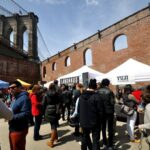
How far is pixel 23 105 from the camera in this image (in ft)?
12.5

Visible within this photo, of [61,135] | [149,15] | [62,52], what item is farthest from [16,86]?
[62,52]

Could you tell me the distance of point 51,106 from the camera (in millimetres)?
6199

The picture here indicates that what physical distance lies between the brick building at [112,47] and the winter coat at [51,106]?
12085 millimetres

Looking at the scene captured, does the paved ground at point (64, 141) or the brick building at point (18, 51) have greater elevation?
the brick building at point (18, 51)

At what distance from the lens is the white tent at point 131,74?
25.4 ft

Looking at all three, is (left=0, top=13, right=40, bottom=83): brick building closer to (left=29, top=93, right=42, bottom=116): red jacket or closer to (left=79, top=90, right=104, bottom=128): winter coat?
(left=29, top=93, right=42, bottom=116): red jacket

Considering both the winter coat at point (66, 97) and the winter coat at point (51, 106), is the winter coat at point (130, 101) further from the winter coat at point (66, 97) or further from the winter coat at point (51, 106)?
the winter coat at point (66, 97)

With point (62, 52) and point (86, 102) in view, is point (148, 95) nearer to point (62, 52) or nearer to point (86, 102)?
point (86, 102)

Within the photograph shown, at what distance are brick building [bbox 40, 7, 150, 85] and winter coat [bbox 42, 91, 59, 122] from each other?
1208 centimetres

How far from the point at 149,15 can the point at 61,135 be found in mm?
13247

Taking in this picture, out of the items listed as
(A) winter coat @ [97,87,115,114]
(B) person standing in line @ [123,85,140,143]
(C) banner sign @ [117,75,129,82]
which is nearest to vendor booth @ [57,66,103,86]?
(C) banner sign @ [117,75,129,82]

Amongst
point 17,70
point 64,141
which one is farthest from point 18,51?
point 64,141

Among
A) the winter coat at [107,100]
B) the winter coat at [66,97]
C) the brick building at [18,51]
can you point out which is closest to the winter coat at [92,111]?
the winter coat at [107,100]

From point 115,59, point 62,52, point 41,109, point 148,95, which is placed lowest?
point 41,109
